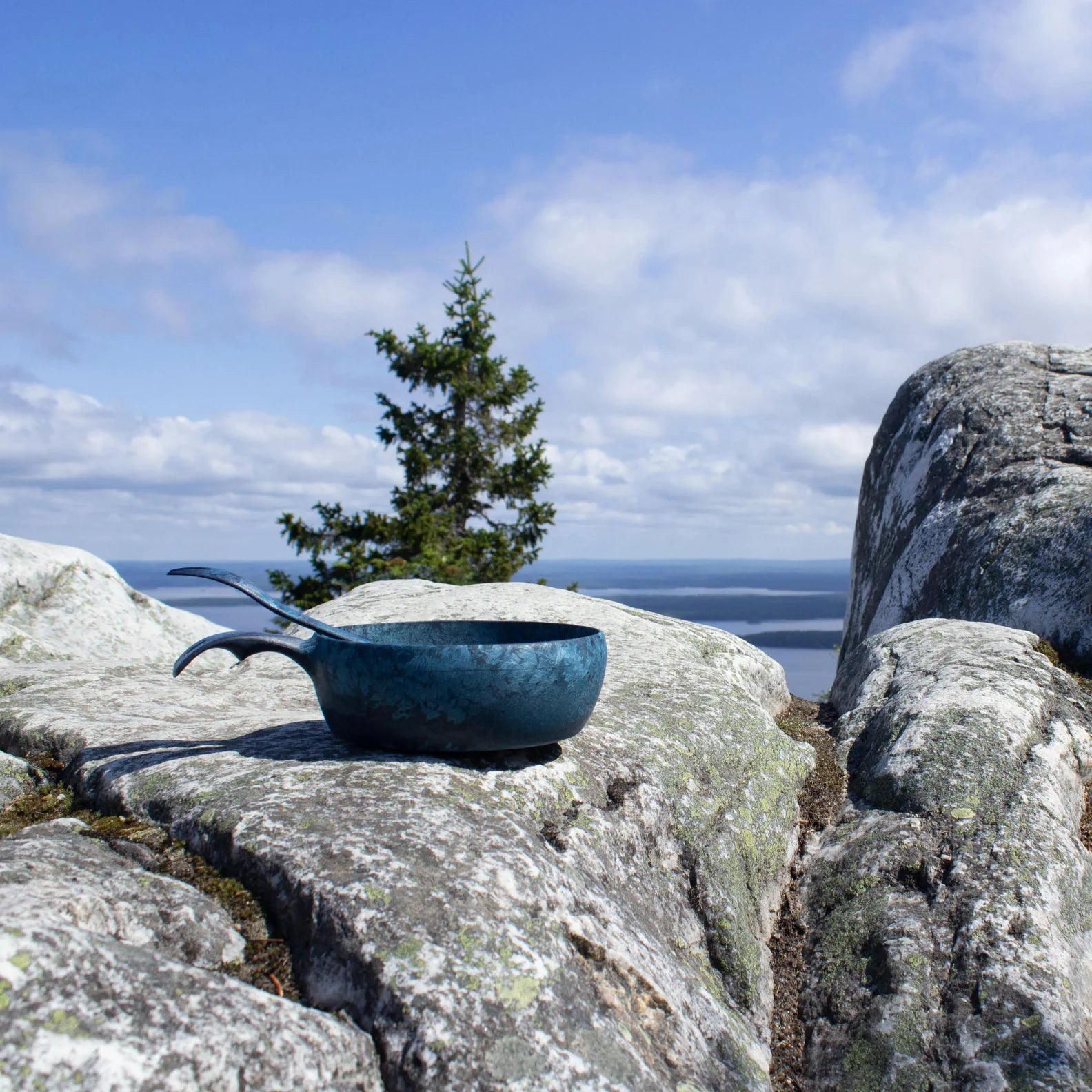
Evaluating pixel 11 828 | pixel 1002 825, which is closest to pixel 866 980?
pixel 1002 825

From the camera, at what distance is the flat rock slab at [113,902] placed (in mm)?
3014

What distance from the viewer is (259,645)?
15.2ft

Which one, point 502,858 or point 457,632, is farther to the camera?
point 457,632

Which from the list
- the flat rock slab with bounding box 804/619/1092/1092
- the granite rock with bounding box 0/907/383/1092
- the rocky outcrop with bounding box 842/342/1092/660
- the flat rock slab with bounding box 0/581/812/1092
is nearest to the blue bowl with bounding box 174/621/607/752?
the flat rock slab with bounding box 0/581/812/1092

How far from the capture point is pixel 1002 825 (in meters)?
5.07

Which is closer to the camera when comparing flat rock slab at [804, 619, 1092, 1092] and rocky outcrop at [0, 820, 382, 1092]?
rocky outcrop at [0, 820, 382, 1092]

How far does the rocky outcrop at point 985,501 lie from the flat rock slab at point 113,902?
7311 mm

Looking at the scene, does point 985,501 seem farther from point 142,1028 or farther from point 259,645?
point 142,1028

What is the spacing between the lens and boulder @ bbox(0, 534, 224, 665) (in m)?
10.2

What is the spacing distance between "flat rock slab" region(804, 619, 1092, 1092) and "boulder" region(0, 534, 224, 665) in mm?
7440

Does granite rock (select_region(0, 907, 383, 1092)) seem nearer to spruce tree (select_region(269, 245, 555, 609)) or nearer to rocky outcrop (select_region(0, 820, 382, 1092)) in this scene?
rocky outcrop (select_region(0, 820, 382, 1092))


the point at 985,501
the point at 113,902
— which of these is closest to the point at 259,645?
the point at 113,902

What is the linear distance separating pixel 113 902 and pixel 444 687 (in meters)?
1.58

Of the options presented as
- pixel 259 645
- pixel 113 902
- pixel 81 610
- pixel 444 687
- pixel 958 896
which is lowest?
pixel 958 896
